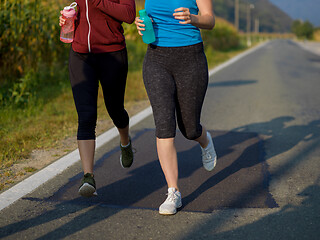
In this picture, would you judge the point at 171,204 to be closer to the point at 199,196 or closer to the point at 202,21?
the point at 199,196

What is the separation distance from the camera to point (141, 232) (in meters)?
2.83

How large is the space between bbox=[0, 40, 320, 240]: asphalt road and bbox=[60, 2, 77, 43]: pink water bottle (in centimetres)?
115

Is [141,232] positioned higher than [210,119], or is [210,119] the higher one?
[141,232]

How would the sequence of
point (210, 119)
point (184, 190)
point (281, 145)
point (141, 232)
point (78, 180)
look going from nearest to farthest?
point (141, 232) → point (184, 190) → point (78, 180) → point (281, 145) → point (210, 119)

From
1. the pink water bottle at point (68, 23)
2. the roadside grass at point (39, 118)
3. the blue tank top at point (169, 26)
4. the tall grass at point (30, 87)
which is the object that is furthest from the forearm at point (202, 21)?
the tall grass at point (30, 87)

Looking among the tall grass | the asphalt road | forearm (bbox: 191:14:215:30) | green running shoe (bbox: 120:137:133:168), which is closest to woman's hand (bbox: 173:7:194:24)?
forearm (bbox: 191:14:215:30)

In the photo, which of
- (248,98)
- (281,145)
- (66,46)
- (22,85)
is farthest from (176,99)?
(66,46)

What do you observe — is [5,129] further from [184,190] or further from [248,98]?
[248,98]

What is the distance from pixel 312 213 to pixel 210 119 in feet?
12.0

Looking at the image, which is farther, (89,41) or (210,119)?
(210,119)

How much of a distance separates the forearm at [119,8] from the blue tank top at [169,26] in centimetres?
35

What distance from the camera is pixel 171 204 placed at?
311 centimetres

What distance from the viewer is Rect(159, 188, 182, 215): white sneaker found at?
3082mm

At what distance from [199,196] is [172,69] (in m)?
0.96
